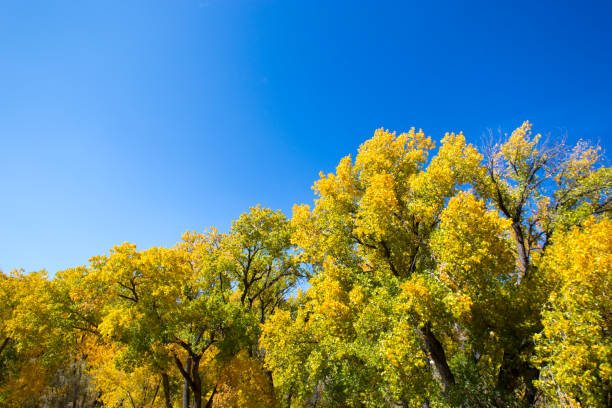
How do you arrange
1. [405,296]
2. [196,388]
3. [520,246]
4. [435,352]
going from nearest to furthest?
[405,296]
[435,352]
[520,246]
[196,388]

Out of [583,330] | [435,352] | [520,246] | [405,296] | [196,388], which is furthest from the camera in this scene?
[196,388]

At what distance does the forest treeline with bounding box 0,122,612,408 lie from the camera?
8.14m

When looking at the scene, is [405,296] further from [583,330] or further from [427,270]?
[583,330]

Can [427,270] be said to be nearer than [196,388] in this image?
Yes

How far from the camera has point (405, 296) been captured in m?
8.99

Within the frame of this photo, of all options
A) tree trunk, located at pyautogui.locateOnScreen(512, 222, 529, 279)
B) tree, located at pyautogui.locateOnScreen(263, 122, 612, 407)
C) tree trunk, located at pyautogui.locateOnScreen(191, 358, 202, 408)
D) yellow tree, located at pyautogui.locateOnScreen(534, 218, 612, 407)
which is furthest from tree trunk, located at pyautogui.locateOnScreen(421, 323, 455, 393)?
tree trunk, located at pyautogui.locateOnScreen(191, 358, 202, 408)

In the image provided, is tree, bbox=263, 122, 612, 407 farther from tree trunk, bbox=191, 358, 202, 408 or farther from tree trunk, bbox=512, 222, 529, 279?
tree trunk, bbox=191, 358, 202, 408

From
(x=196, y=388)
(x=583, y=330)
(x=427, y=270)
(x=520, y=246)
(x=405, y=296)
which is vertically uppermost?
(x=520, y=246)

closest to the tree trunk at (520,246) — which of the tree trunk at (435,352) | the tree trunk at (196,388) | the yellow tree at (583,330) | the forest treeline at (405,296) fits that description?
the forest treeline at (405,296)

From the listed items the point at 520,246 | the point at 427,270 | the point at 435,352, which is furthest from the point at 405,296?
the point at 520,246

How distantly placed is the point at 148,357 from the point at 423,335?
11435 mm

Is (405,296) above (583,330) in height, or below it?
above

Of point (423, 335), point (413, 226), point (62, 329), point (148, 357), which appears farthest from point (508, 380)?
point (62, 329)

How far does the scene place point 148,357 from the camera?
1147cm
